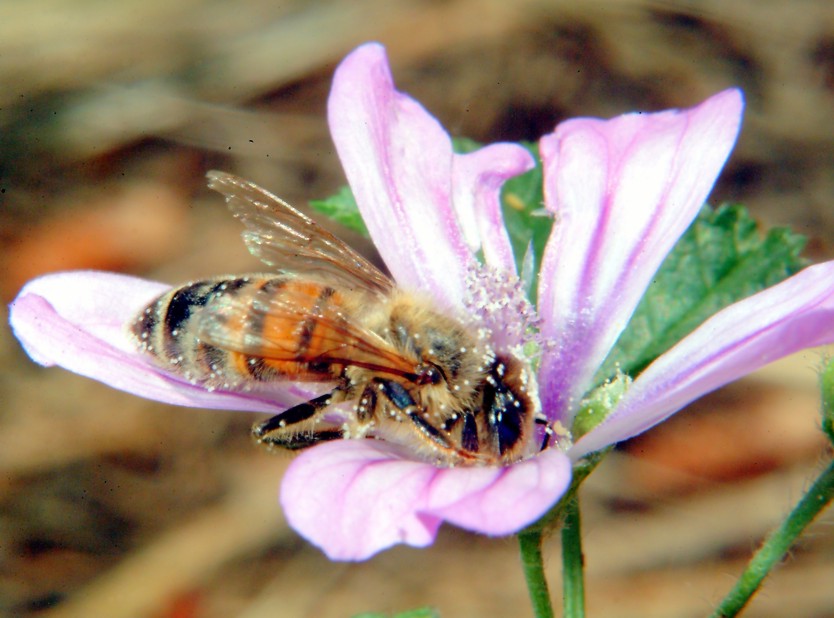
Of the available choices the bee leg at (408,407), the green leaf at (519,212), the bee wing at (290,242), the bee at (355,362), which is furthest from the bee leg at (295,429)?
the green leaf at (519,212)

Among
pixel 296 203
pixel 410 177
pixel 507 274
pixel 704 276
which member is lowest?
pixel 296 203

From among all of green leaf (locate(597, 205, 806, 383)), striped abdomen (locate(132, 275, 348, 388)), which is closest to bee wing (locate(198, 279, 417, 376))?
striped abdomen (locate(132, 275, 348, 388))

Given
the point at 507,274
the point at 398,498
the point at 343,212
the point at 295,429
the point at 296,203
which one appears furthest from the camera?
the point at 296,203

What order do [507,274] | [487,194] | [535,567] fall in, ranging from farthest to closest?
[487,194], [507,274], [535,567]

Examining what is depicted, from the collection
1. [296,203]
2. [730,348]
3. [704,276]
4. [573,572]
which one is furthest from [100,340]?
[296,203]

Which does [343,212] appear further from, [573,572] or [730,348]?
[730,348]

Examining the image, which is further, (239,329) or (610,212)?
(610,212)

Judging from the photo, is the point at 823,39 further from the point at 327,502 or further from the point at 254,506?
the point at 327,502

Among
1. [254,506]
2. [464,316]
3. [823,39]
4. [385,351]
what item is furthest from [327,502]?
[823,39]
